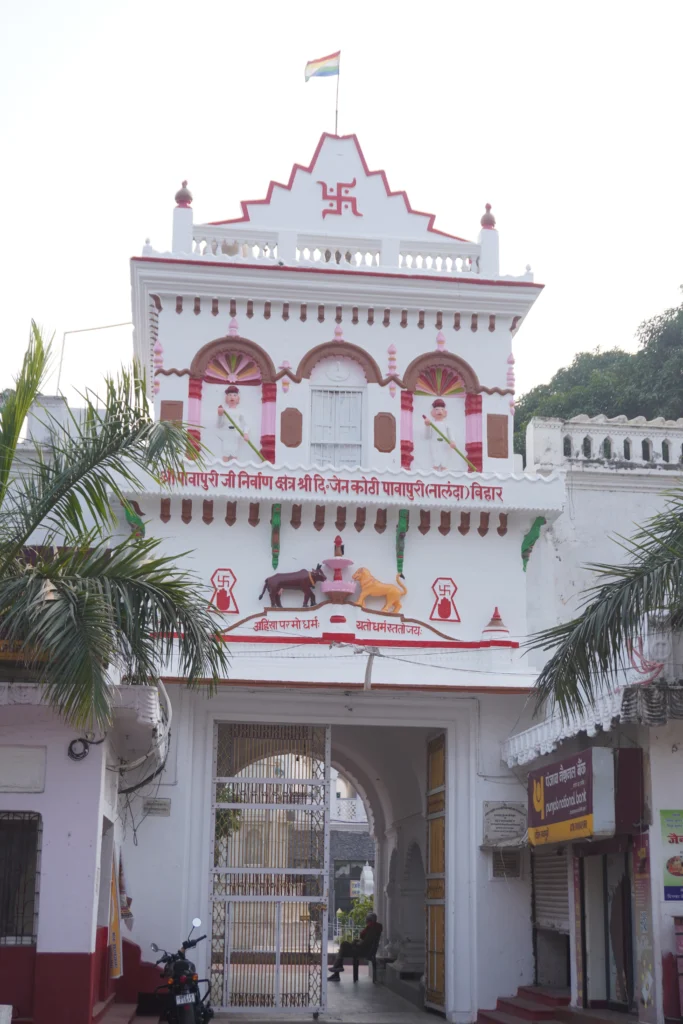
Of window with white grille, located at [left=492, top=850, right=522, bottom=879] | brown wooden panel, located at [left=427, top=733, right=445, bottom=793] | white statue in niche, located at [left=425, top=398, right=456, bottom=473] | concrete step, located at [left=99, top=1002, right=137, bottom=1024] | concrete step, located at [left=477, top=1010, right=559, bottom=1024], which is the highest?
white statue in niche, located at [left=425, top=398, right=456, bottom=473]

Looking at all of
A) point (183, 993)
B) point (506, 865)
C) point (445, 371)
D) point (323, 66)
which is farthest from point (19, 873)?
point (323, 66)

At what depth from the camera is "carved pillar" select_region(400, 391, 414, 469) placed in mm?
18297

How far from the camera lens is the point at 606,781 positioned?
41.4ft

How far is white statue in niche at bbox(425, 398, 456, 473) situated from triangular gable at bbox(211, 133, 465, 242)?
108 inches

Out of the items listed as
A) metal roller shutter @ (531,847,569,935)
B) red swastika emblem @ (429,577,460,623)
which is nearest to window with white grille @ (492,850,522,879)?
metal roller shutter @ (531,847,569,935)

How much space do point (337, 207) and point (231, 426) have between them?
3908 millimetres

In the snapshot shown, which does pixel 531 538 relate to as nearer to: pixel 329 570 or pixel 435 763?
pixel 329 570

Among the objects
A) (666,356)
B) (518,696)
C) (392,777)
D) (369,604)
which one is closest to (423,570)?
(369,604)

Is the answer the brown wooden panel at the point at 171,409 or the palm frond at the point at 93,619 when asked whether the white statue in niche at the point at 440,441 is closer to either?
the brown wooden panel at the point at 171,409

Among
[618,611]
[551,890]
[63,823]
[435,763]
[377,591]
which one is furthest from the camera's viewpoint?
[435,763]

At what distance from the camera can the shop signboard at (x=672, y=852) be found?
12.2 metres

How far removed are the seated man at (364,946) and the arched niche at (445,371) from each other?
9.64m

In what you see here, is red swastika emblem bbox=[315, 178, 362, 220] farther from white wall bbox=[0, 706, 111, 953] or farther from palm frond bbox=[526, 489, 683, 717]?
white wall bbox=[0, 706, 111, 953]

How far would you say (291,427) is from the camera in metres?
18.3
